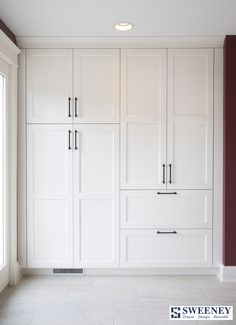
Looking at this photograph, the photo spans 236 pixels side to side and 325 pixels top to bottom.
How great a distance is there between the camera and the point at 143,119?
3088 mm

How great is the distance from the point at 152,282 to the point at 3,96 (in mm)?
2244

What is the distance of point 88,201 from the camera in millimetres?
3107

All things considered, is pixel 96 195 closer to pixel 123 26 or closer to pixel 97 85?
pixel 97 85

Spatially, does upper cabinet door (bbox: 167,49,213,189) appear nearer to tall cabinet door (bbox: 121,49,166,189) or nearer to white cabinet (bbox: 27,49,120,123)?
tall cabinet door (bbox: 121,49,166,189)

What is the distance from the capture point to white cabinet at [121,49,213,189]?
308 centimetres

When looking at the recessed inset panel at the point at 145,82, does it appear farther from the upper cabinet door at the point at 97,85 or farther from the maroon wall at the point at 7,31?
the maroon wall at the point at 7,31

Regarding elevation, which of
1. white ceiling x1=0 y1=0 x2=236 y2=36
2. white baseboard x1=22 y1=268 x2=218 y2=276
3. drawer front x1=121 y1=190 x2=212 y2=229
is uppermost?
white ceiling x1=0 y1=0 x2=236 y2=36

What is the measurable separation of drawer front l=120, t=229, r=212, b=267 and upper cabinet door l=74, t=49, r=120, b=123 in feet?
3.99

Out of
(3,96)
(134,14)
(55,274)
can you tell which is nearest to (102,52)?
(134,14)

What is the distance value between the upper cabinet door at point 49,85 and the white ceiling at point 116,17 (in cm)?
22

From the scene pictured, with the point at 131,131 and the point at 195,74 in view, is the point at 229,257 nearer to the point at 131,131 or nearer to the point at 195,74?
the point at 131,131

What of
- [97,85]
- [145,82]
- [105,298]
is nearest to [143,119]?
[145,82]

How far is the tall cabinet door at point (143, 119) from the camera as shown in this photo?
3082 millimetres

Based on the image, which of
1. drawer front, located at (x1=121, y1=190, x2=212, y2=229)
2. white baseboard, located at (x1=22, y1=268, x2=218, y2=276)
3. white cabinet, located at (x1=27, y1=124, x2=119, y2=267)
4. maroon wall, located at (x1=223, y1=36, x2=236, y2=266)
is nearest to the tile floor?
white baseboard, located at (x1=22, y1=268, x2=218, y2=276)
